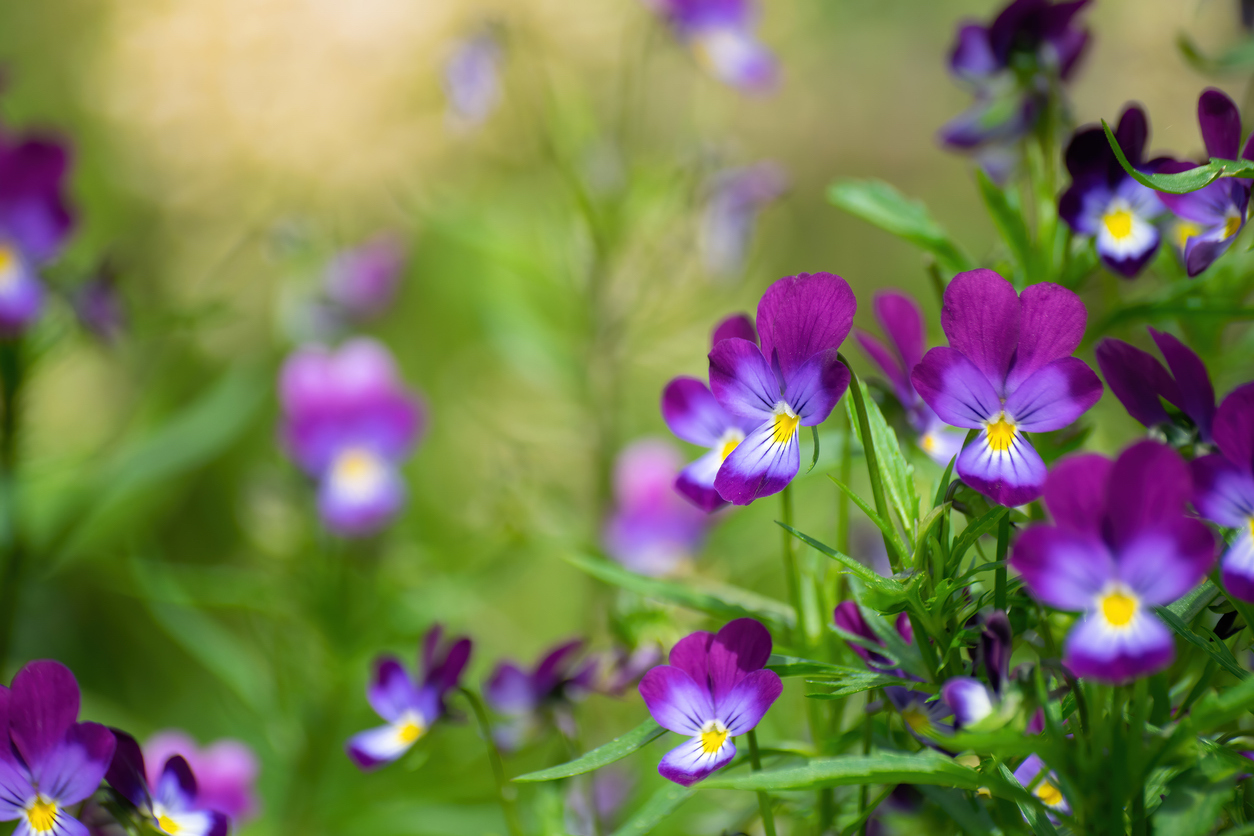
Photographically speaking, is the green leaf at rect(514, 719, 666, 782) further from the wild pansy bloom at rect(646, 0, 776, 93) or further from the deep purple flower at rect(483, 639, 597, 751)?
the wild pansy bloom at rect(646, 0, 776, 93)

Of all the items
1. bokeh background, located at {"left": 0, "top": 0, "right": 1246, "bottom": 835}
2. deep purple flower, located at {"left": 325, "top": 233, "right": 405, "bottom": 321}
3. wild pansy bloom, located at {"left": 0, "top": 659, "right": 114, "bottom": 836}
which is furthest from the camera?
deep purple flower, located at {"left": 325, "top": 233, "right": 405, "bottom": 321}

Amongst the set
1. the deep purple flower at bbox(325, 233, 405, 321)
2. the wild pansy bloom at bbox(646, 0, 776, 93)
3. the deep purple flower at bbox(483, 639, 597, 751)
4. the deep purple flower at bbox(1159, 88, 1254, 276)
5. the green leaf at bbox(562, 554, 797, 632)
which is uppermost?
the wild pansy bloom at bbox(646, 0, 776, 93)

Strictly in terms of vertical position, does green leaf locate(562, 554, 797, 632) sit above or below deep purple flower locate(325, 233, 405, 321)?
below

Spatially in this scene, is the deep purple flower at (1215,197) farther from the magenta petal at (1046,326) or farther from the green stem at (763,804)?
the green stem at (763,804)

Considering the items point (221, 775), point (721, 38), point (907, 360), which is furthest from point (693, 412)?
point (721, 38)

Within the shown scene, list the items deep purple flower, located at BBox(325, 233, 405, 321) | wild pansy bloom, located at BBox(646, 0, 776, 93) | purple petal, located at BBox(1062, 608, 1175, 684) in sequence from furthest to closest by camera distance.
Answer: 1. deep purple flower, located at BBox(325, 233, 405, 321)
2. wild pansy bloom, located at BBox(646, 0, 776, 93)
3. purple petal, located at BBox(1062, 608, 1175, 684)

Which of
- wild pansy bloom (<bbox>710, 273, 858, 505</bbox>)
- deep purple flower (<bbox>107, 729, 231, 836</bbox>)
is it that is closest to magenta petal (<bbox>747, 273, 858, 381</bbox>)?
wild pansy bloom (<bbox>710, 273, 858, 505</bbox>)
